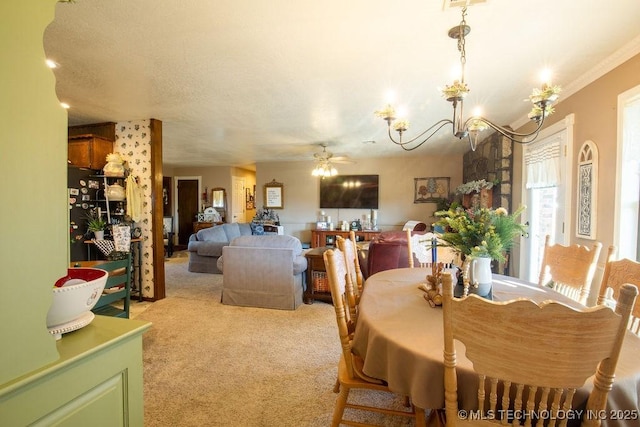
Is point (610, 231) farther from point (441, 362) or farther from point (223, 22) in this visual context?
point (223, 22)

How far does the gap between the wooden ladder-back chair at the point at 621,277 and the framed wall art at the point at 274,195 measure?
21.2 feet

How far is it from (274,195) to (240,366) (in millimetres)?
5529

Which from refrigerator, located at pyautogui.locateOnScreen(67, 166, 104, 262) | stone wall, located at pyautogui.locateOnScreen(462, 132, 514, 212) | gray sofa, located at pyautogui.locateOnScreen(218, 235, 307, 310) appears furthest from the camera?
stone wall, located at pyautogui.locateOnScreen(462, 132, 514, 212)

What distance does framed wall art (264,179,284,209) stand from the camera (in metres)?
7.50

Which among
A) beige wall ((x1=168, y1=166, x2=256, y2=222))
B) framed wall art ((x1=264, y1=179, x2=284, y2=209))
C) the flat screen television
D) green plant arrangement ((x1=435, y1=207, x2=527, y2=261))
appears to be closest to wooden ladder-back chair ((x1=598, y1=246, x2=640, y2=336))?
green plant arrangement ((x1=435, y1=207, x2=527, y2=261))

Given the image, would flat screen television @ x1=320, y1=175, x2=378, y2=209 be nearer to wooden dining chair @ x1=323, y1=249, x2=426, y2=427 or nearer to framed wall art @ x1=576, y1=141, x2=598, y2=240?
framed wall art @ x1=576, y1=141, x2=598, y2=240

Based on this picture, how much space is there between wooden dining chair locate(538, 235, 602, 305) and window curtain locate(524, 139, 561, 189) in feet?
4.14

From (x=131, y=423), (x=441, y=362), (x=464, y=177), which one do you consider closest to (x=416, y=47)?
(x=441, y=362)

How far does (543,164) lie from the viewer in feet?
10.4

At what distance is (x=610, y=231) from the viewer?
2.21 m

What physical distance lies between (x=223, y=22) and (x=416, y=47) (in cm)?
129

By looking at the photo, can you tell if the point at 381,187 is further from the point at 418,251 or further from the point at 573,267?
the point at 573,267

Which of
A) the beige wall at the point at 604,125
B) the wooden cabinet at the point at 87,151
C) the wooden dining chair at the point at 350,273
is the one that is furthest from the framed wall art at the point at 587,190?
the wooden cabinet at the point at 87,151

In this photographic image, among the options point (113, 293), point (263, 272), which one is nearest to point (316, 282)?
point (263, 272)
